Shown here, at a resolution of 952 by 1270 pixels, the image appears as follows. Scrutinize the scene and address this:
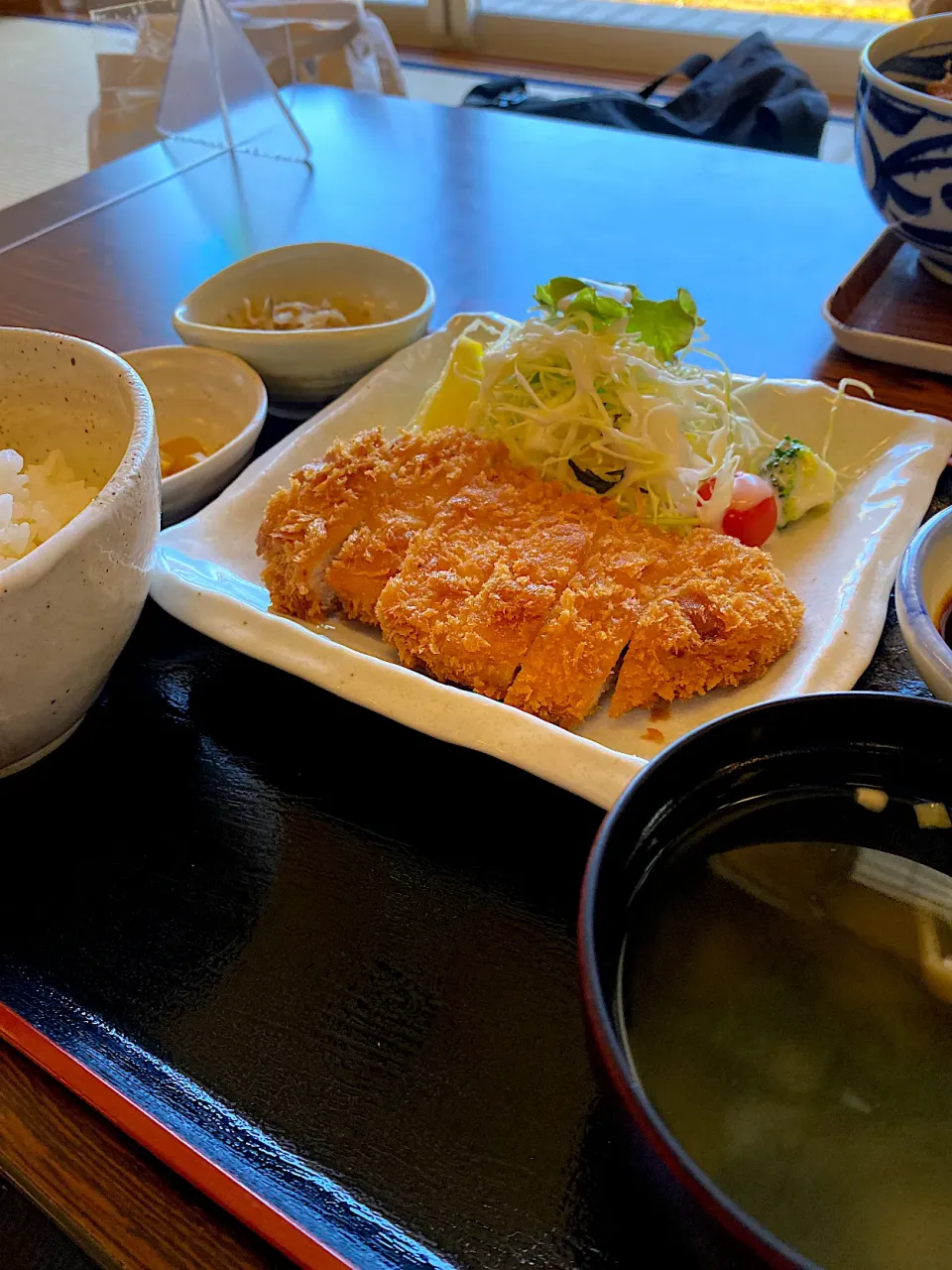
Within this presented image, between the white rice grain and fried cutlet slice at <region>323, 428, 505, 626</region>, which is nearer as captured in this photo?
the white rice grain

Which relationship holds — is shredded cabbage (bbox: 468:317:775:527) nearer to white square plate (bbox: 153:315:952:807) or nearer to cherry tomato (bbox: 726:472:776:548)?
cherry tomato (bbox: 726:472:776:548)

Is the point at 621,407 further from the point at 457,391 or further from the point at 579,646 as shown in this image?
the point at 579,646

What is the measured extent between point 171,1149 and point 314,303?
5.62ft

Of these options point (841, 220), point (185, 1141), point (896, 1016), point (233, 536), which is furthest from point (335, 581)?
point (841, 220)

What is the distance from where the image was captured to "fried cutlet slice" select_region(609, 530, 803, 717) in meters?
1.24

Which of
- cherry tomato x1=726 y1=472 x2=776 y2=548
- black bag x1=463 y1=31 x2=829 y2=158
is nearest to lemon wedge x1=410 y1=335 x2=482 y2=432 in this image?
cherry tomato x1=726 y1=472 x2=776 y2=548

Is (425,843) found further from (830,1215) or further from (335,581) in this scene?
(830,1215)

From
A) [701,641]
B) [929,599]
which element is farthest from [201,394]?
[929,599]

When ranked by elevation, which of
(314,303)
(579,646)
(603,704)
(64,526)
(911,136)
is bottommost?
(603,704)

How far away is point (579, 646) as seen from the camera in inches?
48.3

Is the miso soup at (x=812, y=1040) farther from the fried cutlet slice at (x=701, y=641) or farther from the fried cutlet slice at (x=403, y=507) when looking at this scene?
the fried cutlet slice at (x=403, y=507)

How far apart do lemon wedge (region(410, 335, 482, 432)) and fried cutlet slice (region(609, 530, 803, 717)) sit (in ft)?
2.01

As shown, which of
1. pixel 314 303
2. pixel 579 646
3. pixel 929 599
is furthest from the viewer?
pixel 314 303

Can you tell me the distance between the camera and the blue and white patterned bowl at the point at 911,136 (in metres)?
1.68
